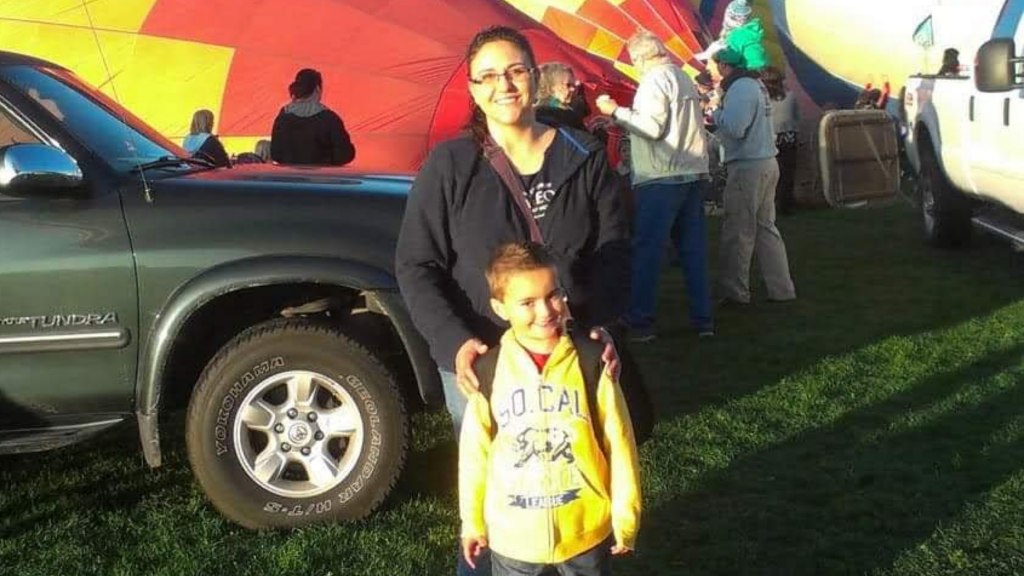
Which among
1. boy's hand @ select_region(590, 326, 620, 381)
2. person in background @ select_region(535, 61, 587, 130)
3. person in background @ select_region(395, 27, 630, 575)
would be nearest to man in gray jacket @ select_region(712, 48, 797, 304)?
person in background @ select_region(535, 61, 587, 130)

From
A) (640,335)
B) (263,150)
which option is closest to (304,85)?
(263,150)

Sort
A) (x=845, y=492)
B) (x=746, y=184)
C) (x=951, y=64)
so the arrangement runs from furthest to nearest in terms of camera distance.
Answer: (x=951, y=64) < (x=746, y=184) < (x=845, y=492)

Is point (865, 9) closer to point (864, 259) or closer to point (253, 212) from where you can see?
point (864, 259)

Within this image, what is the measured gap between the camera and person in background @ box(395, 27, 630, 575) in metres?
3.43

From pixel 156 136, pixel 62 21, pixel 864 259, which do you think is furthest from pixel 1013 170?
pixel 62 21

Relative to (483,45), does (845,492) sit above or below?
below

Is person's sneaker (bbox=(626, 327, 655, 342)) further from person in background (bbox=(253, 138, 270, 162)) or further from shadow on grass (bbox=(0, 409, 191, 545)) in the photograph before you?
person in background (bbox=(253, 138, 270, 162))

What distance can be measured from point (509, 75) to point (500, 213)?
355mm

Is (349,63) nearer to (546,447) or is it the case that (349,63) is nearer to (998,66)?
(998,66)

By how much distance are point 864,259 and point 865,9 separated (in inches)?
452

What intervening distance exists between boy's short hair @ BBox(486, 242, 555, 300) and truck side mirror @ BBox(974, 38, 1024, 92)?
19.6 feet

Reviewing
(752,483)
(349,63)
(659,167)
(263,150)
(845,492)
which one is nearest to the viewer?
(845,492)

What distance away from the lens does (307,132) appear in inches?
364

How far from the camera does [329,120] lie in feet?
30.6
